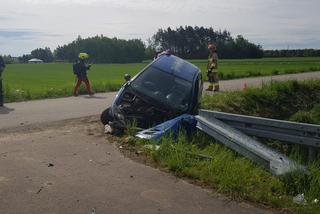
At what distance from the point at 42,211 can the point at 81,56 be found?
15.0m

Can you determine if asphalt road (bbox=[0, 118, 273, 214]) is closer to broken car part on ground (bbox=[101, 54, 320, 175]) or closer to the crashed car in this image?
broken car part on ground (bbox=[101, 54, 320, 175])

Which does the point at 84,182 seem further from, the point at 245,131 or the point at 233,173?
the point at 245,131

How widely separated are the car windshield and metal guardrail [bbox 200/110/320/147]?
3.77 ft

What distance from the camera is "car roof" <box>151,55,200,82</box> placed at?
36.1 feet

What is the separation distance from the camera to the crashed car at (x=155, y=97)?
9.89m

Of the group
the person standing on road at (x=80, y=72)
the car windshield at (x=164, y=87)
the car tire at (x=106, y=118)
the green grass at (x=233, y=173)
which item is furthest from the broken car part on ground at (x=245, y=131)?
the person standing on road at (x=80, y=72)

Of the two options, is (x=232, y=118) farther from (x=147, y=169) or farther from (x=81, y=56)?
(x=81, y=56)

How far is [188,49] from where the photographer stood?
121688 millimetres

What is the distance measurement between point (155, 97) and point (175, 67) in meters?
1.43

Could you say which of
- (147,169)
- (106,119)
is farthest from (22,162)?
(106,119)

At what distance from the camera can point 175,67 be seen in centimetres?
1125

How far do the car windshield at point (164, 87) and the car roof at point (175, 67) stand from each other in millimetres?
130

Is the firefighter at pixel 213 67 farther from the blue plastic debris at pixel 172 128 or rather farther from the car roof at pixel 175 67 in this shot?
the blue plastic debris at pixel 172 128

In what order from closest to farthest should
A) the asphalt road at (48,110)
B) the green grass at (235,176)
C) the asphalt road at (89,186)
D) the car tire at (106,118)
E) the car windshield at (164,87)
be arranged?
the asphalt road at (89,186) < the green grass at (235,176) < the car windshield at (164,87) < the car tire at (106,118) < the asphalt road at (48,110)
